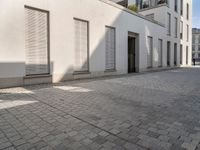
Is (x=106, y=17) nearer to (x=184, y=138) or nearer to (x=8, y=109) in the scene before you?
(x=8, y=109)

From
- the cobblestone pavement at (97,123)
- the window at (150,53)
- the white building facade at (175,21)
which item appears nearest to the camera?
the cobblestone pavement at (97,123)

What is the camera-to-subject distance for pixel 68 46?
8469 millimetres

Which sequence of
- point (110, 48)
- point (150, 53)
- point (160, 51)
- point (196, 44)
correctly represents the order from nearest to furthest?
1. point (110, 48)
2. point (150, 53)
3. point (160, 51)
4. point (196, 44)

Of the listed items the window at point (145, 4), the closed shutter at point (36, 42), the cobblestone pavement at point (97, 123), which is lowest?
the cobblestone pavement at point (97, 123)

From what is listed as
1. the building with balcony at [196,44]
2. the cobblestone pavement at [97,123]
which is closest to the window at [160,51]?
the cobblestone pavement at [97,123]

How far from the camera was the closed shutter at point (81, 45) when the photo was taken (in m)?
8.99

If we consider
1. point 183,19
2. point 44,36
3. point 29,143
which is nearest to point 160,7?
point 183,19

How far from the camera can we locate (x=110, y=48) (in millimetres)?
11219

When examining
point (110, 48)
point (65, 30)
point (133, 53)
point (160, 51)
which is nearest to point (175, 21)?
point (160, 51)

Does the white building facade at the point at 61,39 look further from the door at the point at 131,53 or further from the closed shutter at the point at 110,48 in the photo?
the door at the point at 131,53

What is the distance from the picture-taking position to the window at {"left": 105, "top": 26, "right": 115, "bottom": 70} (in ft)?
36.0

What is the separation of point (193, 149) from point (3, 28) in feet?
21.4

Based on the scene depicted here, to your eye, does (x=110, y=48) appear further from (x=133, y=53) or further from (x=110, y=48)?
(x=133, y=53)

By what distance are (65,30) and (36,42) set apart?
160 cm
